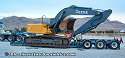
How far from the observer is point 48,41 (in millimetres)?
30547

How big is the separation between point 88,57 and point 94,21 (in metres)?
9.89

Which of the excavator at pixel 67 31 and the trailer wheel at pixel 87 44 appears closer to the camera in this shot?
the trailer wheel at pixel 87 44

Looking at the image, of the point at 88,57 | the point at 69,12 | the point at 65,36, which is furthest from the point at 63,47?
the point at 88,57

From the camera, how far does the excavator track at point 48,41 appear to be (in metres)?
30.2

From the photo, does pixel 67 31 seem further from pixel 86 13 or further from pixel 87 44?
pixel 87 44

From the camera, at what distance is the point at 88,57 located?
71.1ft

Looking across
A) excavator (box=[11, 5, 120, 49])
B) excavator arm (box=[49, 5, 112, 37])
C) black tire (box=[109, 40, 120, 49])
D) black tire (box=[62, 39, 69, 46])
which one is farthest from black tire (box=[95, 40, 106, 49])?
black tire (box=[62, 39, 69, 46])

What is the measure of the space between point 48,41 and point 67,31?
2332 mm

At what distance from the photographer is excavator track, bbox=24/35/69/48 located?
30.2 m

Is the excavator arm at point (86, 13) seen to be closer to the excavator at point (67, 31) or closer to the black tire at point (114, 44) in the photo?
the excavator at point (67, 31)

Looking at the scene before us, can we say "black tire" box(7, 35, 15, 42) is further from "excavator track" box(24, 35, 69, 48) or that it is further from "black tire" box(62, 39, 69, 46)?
"black tire" box(62, 39, 69, 46)

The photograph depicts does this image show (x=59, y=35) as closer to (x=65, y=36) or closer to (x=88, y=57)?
(x=65, y=36)

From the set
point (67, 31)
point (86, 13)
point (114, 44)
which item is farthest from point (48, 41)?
point (114, 44)

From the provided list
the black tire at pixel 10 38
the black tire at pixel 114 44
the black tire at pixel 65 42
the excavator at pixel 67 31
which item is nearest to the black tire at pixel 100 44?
the excavator at pixel 67 31
